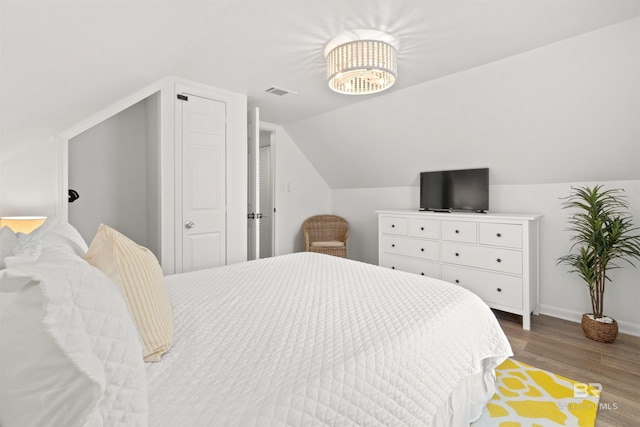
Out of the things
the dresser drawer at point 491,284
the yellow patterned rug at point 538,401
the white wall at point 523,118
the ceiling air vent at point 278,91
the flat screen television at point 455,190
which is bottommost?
the yellow patterned rug at point 538,401

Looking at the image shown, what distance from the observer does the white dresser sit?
2.81m

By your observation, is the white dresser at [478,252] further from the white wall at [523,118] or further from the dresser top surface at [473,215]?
the white wall at [523,118]

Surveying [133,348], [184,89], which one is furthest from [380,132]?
[133,348]

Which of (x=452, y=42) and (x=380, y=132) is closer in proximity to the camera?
(x=452, y=42)

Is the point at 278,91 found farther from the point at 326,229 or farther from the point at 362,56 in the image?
the point at 326,229

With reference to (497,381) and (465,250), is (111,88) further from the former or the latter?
(465,250)

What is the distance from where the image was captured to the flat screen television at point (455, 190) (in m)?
3.34

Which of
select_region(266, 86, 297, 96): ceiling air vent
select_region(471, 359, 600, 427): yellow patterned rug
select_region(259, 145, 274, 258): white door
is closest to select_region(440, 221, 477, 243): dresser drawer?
select_region(471, 359, 600, 427): yellow patterned rug

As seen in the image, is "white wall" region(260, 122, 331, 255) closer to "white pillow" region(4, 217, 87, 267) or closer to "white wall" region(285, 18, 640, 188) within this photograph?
"white wall" region(285, 18, 640, 188)

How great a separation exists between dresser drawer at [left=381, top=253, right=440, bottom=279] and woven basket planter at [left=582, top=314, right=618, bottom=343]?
130 centimetres

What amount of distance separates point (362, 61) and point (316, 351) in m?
1.83

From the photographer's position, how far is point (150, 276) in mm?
1105

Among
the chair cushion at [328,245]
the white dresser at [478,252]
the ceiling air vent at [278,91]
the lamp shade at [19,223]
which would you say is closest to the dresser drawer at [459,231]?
the white dresser at [478,252]

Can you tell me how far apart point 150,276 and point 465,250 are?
9.86 feet
